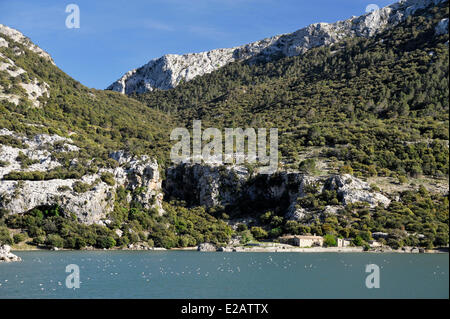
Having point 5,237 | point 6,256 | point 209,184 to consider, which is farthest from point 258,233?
point 6,256

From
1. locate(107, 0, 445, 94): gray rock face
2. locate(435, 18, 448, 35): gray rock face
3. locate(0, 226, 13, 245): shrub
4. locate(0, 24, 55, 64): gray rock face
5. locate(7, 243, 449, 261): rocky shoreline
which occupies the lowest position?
locate(7, 243, 449, 261): rocky shoreline

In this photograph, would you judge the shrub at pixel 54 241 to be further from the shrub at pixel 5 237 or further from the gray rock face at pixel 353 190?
the gray rock face at pixel 353 190

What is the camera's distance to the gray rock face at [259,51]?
15225 centimetres

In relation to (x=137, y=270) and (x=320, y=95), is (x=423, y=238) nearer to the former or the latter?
(x=137, y=270)

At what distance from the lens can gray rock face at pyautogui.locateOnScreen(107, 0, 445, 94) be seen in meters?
152

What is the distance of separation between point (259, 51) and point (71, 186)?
12366 centimetres

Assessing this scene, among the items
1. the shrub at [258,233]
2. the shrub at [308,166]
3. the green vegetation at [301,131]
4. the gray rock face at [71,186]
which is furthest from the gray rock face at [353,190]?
the gray rock face at [71,186]

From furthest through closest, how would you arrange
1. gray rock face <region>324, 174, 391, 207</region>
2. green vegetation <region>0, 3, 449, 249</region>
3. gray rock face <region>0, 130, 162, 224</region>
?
gray rock face <region>324, 174, 391, 207</region> < gray rock face <region>0, 130, 162, 224</region> < green vegetation <region>0, 3, 449, 249</region>

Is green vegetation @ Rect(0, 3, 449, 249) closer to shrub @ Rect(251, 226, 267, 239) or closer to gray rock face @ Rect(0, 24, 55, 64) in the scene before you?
shrub @ Rect(251, 226, 267, 239)

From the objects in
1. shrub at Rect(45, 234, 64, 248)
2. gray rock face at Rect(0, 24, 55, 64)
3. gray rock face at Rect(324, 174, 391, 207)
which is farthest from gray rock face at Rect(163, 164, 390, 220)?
gray rock face at Rect(0, 24, 55, 64)

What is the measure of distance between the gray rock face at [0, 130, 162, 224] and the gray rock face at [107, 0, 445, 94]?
97.3 meters

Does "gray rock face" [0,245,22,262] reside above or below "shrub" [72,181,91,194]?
below

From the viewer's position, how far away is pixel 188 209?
288 ft
